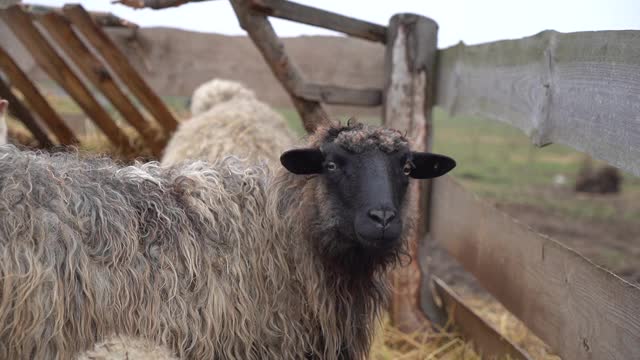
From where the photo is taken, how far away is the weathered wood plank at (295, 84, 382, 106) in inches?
223

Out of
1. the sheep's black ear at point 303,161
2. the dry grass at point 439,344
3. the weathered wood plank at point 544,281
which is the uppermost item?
the sheep's black ear at point 303,161

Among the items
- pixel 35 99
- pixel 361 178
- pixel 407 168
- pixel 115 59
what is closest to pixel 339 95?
pixel 115 59

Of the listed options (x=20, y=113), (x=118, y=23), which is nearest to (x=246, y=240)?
(x=118, y=23)

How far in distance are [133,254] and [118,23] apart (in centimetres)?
361

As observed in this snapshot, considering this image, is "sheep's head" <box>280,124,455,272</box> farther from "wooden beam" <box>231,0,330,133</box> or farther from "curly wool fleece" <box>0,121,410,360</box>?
"wooden beam" <box>231,0,330,133</box>

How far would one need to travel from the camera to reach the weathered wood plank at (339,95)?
5656 mm

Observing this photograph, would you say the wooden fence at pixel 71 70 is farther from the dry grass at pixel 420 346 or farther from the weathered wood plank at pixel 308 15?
the dry grass at pixel 420 346

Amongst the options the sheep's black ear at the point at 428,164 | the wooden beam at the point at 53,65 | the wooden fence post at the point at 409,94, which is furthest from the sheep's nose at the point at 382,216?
the wooden beam at the point at 53,65

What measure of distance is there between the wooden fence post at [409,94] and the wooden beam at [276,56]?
52 centimetres

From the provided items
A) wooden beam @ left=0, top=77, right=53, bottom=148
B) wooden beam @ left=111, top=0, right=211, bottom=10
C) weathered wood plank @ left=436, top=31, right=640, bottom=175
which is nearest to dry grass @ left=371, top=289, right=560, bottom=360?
weathered wood plank @ left=436, top=31, right=640, bottom=175

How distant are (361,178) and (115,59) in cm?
347

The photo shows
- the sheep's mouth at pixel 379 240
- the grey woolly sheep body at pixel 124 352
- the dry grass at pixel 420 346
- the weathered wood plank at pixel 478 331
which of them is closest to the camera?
the grey woolly sheep body at pixel 124 352

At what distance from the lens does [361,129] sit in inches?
145

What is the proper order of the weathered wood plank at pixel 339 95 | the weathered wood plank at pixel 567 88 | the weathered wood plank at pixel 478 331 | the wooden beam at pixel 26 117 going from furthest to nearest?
the wooden beam at pixel 26 117, the weathered wood plank at pixel 339 95, the weathered wood plank at pixel 478 331, the weathered wood plank at pixel 567 88
